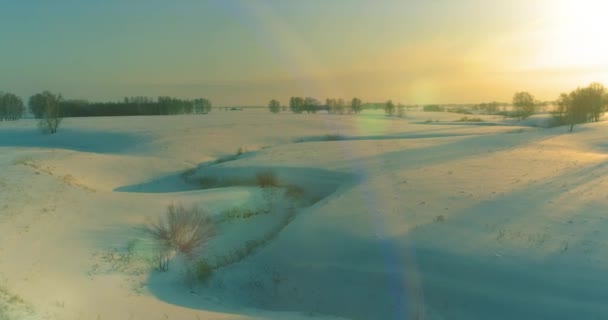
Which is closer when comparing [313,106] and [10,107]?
[10,107]

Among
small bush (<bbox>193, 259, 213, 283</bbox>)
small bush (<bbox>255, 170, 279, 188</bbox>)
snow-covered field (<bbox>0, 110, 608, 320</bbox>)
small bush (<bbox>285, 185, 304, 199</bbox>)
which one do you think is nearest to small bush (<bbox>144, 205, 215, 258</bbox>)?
snow-covered field (<bbox>0, 110, 608, 320</bbox>)

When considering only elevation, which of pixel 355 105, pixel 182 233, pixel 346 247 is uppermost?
pixel 355 105

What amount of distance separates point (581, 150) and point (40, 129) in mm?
70561

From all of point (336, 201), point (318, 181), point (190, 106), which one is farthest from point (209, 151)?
point (190, 106)

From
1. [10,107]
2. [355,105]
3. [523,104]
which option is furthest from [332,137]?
[355,105]

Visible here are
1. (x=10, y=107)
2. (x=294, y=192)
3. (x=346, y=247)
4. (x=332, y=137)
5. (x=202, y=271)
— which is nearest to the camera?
(x=202, y=271)

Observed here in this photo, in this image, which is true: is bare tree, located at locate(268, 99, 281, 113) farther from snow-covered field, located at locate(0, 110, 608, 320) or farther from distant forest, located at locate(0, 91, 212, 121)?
snow-covered field, located at locate(0, 110, 608, 320)

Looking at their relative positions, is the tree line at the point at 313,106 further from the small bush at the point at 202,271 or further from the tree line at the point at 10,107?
the small bush at the point at 202,271

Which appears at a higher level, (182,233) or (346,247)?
(346,247)

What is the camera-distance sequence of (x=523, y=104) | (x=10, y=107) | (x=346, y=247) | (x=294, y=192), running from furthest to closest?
(x=10, y=107)
(x=523, y=104)
(x=294, y=192)
(x=346, y=247)

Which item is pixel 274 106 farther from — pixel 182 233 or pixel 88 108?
pixel 182 233

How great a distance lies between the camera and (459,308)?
416 inches

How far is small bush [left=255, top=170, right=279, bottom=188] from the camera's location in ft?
94.2

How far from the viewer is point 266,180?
28.9 meters
